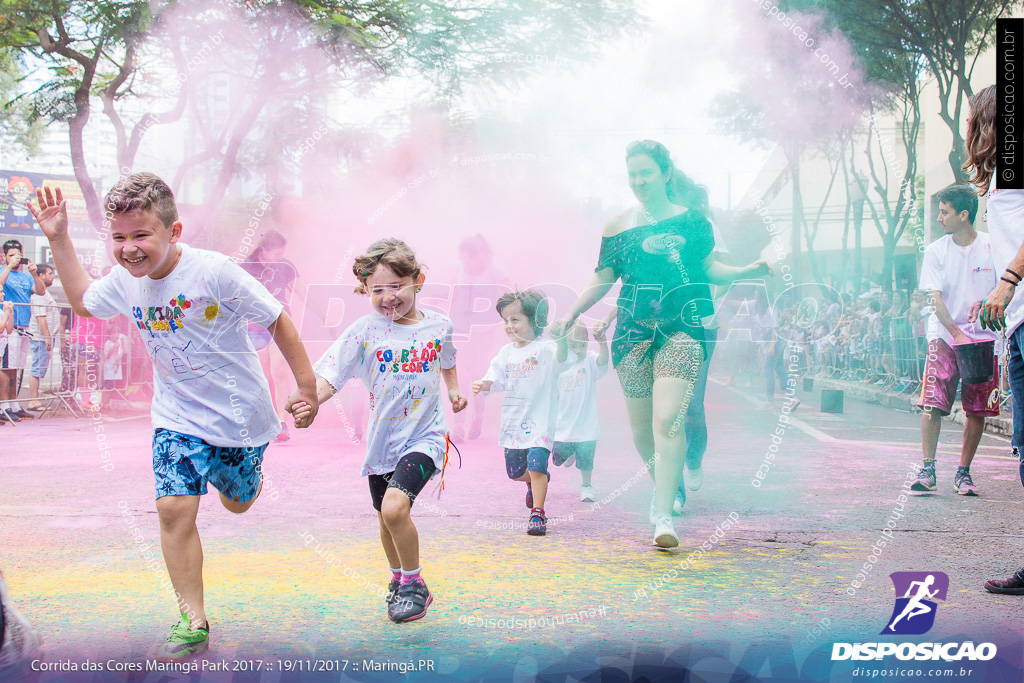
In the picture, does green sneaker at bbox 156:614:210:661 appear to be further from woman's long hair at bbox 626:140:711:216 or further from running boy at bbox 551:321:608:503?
Answer: woman's long hair at bbox 626:140:711:216

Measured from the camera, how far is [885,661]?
2115 mm

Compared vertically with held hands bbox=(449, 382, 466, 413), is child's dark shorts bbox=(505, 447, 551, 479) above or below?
below

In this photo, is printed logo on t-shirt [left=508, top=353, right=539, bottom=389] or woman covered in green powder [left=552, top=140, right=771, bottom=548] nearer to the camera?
woman covered in green powder [left=552, top=140, right=771, bottom=548]

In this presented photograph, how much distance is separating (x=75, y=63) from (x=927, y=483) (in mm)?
5709

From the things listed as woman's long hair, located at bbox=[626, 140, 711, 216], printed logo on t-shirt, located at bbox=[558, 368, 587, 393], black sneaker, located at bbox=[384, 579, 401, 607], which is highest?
woman's long hair, located at bbox=[626, 140, 711, 216]

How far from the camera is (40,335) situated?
864cm

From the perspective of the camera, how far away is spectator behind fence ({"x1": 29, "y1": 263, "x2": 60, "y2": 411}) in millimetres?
8367

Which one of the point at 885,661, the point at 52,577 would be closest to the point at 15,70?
the point at 52,577

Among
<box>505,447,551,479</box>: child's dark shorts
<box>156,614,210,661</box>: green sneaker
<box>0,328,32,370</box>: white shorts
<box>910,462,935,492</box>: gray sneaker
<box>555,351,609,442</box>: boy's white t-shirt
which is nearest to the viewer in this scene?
<box>156,614,210,661</box>: green sneaker

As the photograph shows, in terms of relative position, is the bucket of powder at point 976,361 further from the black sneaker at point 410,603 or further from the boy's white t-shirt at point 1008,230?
the black sneaker at point 410,603

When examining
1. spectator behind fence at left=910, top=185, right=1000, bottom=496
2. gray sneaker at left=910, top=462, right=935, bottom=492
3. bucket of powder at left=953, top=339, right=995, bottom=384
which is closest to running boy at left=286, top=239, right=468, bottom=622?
spectator behind fence at left=910, top=185, right=1000, bottom=496

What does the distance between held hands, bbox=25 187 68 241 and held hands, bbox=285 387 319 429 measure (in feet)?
2.79

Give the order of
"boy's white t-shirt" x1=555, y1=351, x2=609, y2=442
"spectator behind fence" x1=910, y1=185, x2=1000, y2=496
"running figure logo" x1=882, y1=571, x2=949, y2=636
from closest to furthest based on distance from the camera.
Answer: "running figure logo" x1=882, y1=571, x2=949, y2=636
"spectator behind fence" x1=910, y1=185, x2=1000, y2=496
"boy's white t-shirt" x1=555, y1=351, x2=609, y2=442

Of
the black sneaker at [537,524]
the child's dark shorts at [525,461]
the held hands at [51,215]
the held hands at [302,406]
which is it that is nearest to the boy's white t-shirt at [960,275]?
the child's dark shorts at [525,461]
